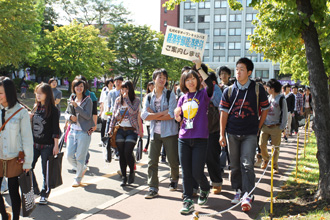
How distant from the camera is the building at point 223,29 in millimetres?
72750

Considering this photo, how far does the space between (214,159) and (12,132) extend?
10.6 feet

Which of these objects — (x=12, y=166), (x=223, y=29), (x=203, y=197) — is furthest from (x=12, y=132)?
(x=223, y=29)

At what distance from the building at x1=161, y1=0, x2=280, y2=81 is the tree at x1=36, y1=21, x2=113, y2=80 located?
132 ft

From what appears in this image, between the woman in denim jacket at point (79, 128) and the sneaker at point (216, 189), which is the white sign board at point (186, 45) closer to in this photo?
the woman in denim jacket at point (79, 128)

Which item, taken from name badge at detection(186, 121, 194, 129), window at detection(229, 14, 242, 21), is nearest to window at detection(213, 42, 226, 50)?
window at detection(229, 14, 242, 21)

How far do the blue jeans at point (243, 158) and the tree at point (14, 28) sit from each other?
2080 centimetres

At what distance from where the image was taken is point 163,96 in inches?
237

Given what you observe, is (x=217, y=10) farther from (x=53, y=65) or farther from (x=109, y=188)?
(x=109, y=188)

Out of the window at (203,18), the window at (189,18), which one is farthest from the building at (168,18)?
the window at (203,18)

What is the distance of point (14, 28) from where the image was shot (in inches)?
931

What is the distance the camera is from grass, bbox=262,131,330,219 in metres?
4.68

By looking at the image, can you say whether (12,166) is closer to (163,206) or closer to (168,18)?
(163,206)

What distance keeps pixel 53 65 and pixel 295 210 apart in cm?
3533

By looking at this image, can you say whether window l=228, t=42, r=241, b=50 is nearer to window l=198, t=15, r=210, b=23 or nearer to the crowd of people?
window l=198, t=15, r=210, b=23
